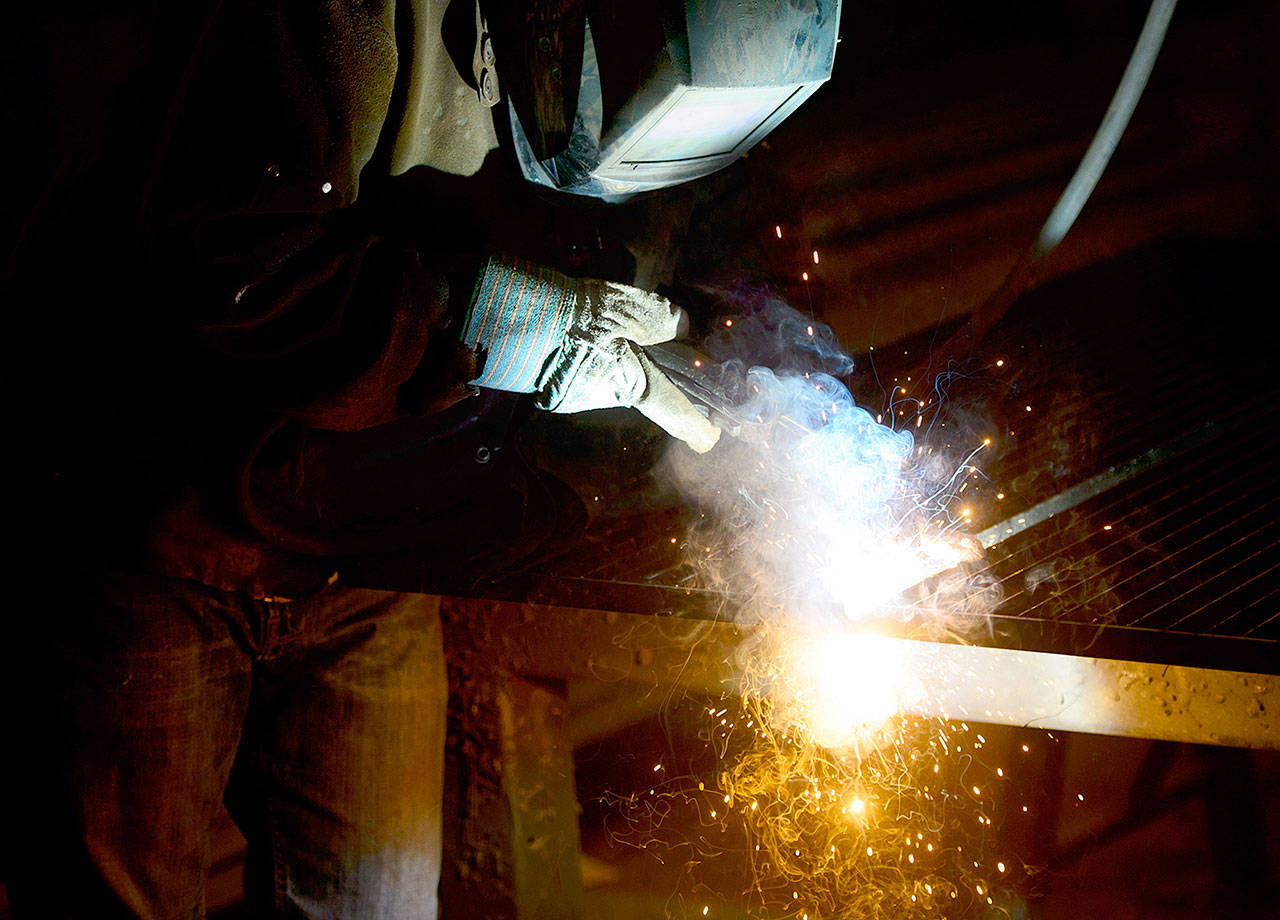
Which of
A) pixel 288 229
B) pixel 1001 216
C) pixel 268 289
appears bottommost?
pixel 268 289

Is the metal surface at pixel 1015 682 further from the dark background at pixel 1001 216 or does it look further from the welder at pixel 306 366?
the welder at pixel 306 366

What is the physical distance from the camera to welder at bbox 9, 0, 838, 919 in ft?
3.90

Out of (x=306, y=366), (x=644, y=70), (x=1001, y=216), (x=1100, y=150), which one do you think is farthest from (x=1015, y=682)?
(x=306, y=366)

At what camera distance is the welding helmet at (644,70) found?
4.38ft

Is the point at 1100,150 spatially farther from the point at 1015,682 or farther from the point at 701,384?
the point at 1015,682

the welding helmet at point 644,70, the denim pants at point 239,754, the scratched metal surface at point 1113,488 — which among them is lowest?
the denim pants at point 239,754

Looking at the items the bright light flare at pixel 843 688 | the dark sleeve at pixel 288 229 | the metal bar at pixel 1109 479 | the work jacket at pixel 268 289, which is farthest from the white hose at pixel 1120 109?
the dark sleeve at pixel 288 229

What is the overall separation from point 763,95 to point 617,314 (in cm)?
57

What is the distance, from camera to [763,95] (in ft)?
4.73

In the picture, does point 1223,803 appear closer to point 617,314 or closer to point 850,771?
point 850,771

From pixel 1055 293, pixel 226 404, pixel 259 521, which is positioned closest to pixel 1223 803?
pixel 1055 293

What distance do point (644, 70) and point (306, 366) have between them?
36.8 inches

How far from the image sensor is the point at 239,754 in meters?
1.80

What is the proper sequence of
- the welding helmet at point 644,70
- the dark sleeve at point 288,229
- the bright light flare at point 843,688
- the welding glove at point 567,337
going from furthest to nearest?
the bright light flare at point 843,688 < the welding glove at point 567,337 < the welding helmet at point 644,70 < the dark sleeve at point 288,229
